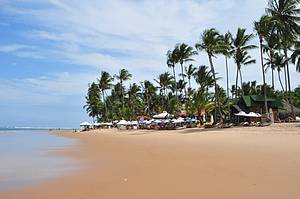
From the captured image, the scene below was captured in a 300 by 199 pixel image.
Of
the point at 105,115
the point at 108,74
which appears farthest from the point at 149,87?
the point at 105,115

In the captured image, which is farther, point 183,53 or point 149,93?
Result: point 149,93

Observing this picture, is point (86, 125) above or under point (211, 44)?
under

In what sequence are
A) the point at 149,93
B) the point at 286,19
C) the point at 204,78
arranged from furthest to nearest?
1. the point at 149,93
2. the point at 204,78
3. the point at 286,19

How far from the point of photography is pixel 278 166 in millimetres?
10148

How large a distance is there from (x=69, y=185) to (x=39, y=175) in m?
2.56

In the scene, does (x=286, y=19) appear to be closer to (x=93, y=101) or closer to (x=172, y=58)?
(x=172, y=58)

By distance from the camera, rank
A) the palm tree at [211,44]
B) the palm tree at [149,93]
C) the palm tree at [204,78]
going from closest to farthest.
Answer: the palm tree at [211,44]
the palm tree at [204,78]
the palm tree at [149,93]

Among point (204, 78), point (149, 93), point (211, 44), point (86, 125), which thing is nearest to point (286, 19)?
point (211, 44)

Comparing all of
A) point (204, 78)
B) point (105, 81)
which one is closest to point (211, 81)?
point (204, 78)

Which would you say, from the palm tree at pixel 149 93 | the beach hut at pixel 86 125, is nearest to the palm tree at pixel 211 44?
the palm tree at pixel 149 93

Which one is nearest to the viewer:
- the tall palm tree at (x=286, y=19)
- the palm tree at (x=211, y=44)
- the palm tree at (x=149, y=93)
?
the tall palm tree at (x=286, y=19)

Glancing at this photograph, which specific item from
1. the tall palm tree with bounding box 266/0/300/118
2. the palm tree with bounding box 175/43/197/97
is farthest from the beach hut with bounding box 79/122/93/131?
the tall palm tree with bounding box 266/0/300/118

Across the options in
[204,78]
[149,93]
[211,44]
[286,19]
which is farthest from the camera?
[149,93]

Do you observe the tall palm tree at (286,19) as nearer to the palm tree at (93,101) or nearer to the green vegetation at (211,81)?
the green vegetation at (211,81)
